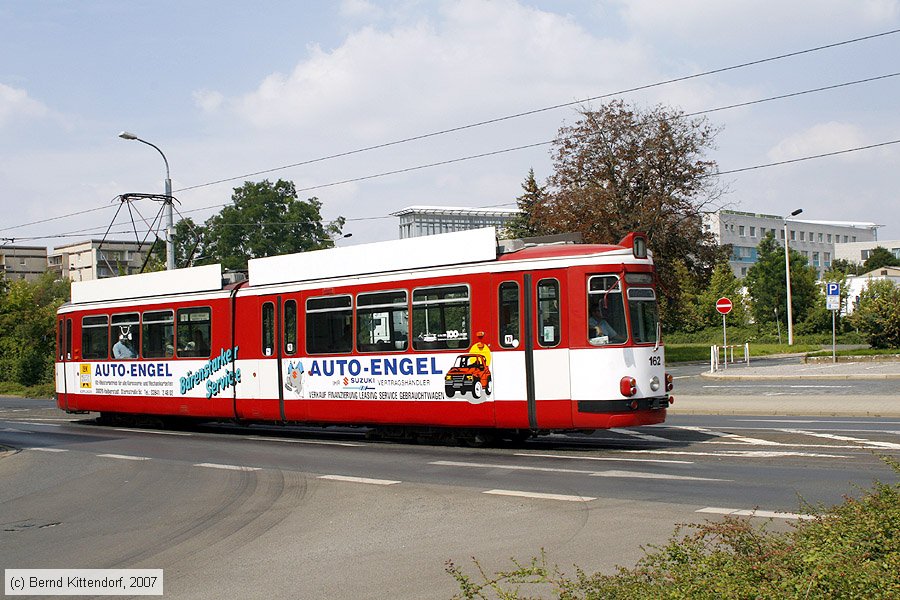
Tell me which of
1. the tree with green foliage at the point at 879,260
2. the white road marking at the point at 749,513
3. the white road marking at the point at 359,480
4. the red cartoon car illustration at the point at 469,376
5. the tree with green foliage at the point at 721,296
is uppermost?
the tree with green foliage at the point at 879,260

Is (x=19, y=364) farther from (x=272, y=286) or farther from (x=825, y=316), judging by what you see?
(x=825, y=316)

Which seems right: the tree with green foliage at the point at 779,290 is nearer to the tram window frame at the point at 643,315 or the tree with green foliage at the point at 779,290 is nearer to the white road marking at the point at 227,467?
the tram window frame at the point at 643,315

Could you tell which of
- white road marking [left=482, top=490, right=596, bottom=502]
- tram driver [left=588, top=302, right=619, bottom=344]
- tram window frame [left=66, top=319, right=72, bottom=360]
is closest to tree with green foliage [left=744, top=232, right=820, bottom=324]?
tram window frame [left=66, top=319, right=72, bottom=360]

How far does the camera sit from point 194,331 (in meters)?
20.9

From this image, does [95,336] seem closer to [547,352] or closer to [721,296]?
[547,352]

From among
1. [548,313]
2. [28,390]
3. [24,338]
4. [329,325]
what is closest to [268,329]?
[329,325]

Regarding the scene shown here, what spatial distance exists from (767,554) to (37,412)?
31415 mm

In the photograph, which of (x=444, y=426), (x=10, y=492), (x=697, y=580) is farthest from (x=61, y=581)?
(x=444, y=426)

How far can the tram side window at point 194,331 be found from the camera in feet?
67.4

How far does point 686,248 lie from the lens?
5072 centimetres

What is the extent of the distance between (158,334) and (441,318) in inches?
339

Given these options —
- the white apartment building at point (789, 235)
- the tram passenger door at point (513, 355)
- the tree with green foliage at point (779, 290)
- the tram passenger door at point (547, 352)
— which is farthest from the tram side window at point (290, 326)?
the white apartment building at point (789, 235)

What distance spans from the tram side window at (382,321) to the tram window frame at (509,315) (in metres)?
1.96

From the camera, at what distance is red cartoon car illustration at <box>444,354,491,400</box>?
1527cm
